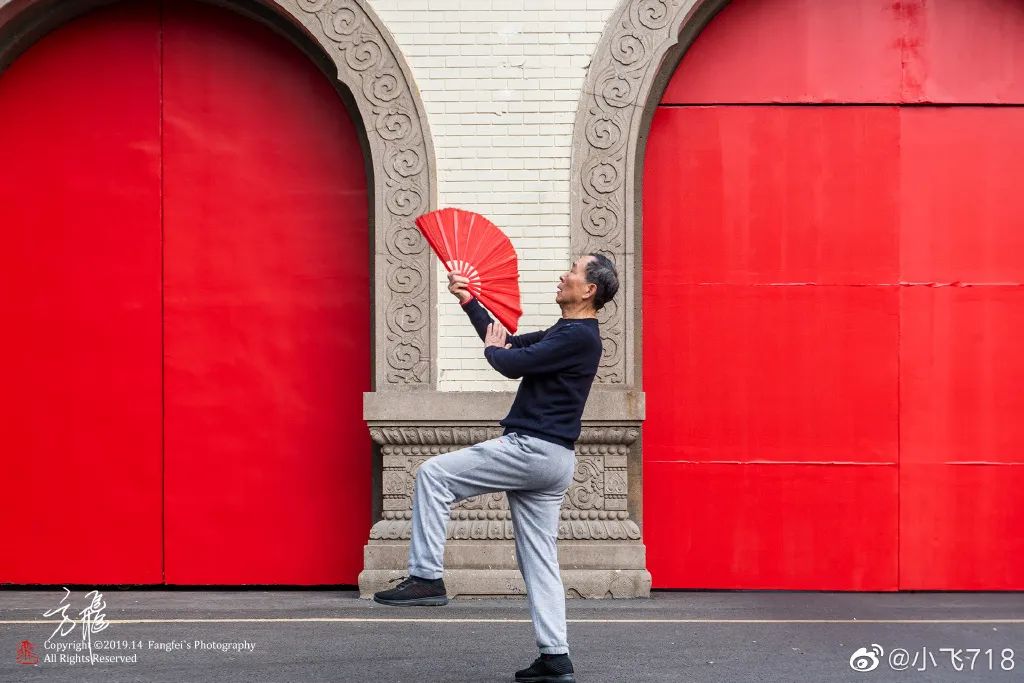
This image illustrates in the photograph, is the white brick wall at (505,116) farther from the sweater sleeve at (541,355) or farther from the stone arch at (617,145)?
the sweater sleeve at (541,355)

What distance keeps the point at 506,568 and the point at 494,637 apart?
1192 millimetres

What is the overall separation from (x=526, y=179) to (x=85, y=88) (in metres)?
3.13

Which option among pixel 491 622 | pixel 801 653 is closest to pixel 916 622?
pixel 801 653

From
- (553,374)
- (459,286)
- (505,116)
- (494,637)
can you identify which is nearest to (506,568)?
(494,637)

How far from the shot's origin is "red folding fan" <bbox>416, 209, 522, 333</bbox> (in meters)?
5.99

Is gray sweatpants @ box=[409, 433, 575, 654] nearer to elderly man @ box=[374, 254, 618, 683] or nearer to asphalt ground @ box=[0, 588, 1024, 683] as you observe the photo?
elderly man @ box=[374, 254, 618, 683]

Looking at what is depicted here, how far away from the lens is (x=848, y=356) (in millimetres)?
8414

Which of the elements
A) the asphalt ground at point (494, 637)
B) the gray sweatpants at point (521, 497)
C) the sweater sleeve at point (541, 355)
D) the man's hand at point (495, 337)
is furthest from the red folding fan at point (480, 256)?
the asphalt ground at point (494, 637)

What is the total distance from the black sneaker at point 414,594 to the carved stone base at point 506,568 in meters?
2.50

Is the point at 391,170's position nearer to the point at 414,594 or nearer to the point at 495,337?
the point at 495,337

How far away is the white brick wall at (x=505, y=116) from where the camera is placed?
809 cm

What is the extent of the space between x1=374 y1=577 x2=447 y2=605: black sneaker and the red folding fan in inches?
51.8

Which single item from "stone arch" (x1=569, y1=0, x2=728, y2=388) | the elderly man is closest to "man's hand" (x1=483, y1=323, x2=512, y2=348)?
the elderly man

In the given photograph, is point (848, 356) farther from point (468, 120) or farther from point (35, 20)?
point (35, 20)
